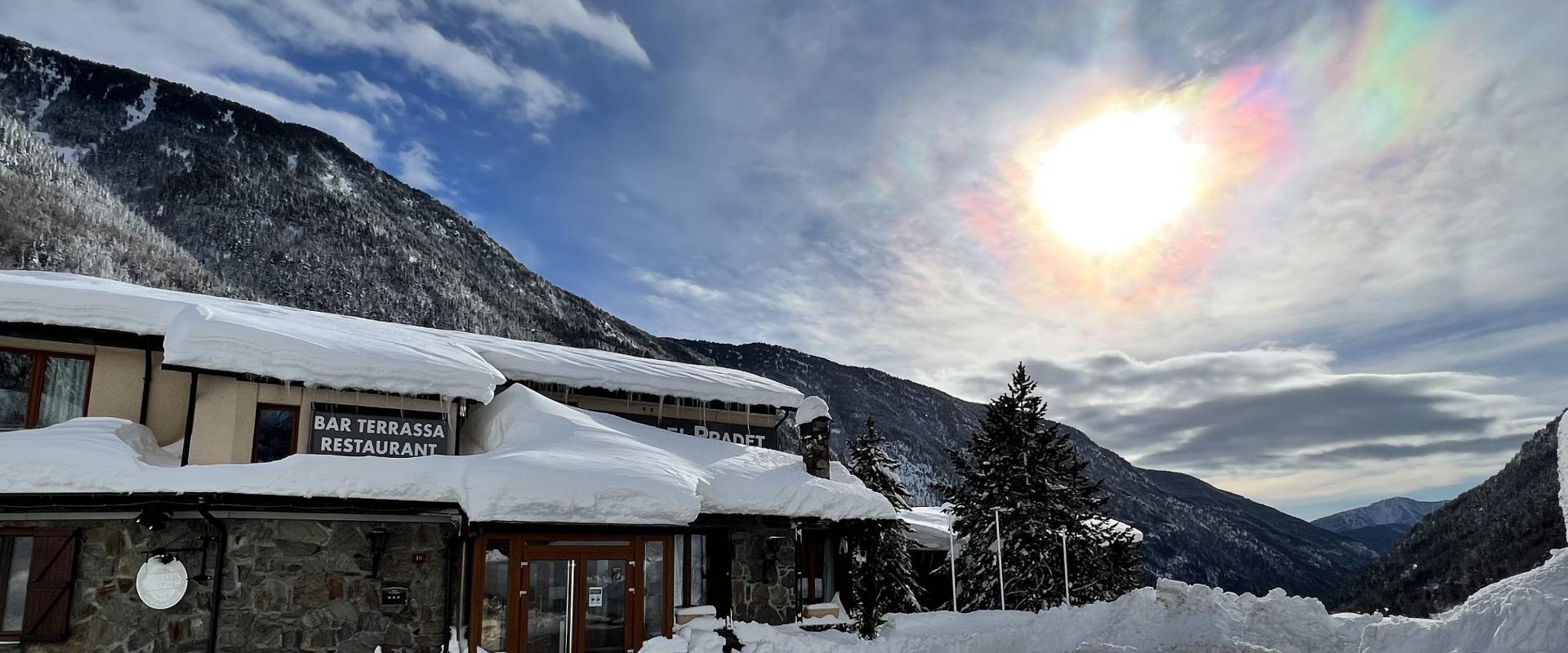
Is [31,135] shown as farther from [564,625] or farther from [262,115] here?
[564,625]

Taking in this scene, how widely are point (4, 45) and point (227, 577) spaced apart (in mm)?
97130

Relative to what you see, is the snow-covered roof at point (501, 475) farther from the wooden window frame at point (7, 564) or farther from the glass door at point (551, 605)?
the glass door at point (551, 605)

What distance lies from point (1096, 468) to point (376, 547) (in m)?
110

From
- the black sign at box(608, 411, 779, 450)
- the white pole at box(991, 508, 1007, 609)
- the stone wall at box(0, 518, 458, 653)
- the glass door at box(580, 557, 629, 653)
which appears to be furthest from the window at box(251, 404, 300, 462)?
the white pole at box(991, 508, 1007, 609)

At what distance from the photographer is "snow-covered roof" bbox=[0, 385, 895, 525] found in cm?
1012

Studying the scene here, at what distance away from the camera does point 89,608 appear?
34.0ft

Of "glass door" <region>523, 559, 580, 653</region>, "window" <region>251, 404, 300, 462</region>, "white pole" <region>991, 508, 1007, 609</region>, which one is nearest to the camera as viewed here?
"glass door" <region>523, 559, 580, 653</region>

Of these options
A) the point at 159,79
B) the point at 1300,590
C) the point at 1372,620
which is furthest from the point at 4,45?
the point at 1300,590

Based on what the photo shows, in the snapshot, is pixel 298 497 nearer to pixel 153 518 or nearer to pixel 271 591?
pixel 271 591

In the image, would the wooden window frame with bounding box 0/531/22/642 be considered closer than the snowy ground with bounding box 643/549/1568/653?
Yes

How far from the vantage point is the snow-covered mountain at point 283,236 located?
6412cm

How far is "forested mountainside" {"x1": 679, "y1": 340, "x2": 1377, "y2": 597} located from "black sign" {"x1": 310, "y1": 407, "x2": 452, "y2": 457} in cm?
7052

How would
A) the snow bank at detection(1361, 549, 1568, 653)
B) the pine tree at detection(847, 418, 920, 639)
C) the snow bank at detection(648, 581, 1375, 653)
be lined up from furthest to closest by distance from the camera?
the pine tree at detection(847, 418, 920, 639) < the snow bank at detection(648, 581, 1375, 653) < the snow bank at detection(1361, 549, 1568, 653)

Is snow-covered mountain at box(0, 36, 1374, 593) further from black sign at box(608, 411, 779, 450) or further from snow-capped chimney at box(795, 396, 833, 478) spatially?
snow-capped chimney at box(795, 396, 833, 478)
